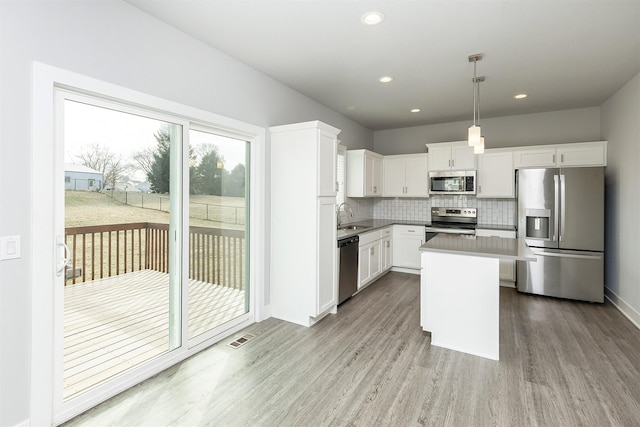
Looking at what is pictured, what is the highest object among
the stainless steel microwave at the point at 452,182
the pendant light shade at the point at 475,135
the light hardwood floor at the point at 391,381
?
the pendant light shade at the point at 475,135

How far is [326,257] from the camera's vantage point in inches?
138

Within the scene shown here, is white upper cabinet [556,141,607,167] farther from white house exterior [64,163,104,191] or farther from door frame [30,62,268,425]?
white house exterior [64,163,104,191]

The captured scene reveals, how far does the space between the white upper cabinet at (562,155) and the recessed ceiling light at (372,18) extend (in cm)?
361

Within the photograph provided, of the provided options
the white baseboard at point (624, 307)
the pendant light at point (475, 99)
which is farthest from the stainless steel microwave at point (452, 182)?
the white baseboard at point (624, 307)

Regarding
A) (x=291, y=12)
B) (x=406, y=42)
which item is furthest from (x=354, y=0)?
(x=406, y=42)

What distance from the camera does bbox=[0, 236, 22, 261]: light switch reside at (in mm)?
1690

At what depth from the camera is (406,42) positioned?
2.78 meters

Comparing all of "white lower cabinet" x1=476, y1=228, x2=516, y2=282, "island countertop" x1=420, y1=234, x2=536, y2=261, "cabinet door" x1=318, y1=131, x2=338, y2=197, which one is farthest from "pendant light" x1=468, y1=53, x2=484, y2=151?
"white lower cabinet" x1=476, y1=228, x2=516, y2=282

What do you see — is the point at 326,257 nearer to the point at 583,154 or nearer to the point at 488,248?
the point at 488,248

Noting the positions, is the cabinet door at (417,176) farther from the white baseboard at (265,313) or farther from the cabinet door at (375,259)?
the white baseboard at (265,313)

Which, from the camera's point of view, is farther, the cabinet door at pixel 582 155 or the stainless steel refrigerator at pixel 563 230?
the cabinet door at pixel 582 155

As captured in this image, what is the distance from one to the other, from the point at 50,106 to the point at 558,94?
17.7 feet

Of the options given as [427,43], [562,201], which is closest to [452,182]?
[562,201]

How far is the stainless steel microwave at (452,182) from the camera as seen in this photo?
16.8 ft
